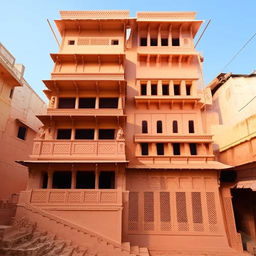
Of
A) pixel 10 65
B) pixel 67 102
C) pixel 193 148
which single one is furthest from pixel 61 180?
pixel 10 65

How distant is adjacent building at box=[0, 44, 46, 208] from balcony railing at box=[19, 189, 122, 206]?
255 inches

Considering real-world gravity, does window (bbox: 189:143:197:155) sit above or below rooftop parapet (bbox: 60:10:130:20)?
below

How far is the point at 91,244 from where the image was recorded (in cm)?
956

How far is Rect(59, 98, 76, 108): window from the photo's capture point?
48.1 feet

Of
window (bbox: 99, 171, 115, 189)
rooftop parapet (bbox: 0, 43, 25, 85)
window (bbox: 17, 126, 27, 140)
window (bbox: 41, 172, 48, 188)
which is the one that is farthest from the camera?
window (bbox: 17, 126, 27, 140)

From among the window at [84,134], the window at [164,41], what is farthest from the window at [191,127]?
the window at [164,41]

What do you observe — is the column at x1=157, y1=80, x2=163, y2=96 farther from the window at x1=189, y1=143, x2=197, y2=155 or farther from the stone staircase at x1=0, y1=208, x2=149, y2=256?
the stone staircase at x1=0, y1=208, x2=149, y2=256

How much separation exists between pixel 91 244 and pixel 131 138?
7.27 m

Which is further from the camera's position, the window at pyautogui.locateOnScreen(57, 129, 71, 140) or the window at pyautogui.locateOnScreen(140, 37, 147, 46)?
the window at pyautogui.locateOnScreen(140, 37, 147, 46)

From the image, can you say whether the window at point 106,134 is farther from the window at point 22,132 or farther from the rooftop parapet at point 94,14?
the rooftop parapet at point 94,14

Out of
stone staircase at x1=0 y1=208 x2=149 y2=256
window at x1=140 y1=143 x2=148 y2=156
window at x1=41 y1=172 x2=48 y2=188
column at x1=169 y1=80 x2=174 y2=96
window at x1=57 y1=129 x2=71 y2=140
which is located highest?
column at x1=169 y1=80 x2=174 y2=96

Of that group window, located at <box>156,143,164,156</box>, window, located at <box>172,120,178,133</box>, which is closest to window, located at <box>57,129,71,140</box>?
window, located at <box>156,143,164,156</box>

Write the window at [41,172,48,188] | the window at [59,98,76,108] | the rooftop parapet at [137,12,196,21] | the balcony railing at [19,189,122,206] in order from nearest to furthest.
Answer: the balcony railing at [19,189,122,206]
the window at [41,172,48,188]
the window at [59,98,76,108]
the rooftop parapet at [137,12,196,21]

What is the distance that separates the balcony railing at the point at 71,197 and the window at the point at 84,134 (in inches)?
162
